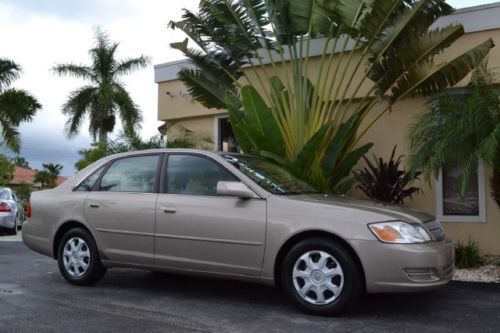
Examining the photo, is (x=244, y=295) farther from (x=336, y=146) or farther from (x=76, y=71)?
(x=76, y=71)

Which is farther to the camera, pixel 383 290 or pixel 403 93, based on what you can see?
pixel 403 93

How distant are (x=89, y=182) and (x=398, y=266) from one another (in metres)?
3.65

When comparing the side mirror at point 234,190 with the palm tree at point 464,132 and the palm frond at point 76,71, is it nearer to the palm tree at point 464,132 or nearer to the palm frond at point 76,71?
the palm tree at point 464,132

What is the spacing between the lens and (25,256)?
9375 mm

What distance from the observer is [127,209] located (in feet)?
19.5

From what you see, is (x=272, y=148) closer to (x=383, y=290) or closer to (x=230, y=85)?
(x=230, y=85)

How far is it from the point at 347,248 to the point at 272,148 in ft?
13.0

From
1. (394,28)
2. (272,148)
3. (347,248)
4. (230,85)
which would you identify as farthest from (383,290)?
(230,85)

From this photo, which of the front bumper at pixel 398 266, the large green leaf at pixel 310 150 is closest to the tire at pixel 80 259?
the front bumper at pixel 398 266

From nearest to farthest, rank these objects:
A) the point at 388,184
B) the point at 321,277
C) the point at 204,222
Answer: the point at 321,277, the point at 204,222, the point at 388,184

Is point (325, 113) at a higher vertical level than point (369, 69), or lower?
lower

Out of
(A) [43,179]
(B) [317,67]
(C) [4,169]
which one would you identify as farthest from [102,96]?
(A) [43,179]

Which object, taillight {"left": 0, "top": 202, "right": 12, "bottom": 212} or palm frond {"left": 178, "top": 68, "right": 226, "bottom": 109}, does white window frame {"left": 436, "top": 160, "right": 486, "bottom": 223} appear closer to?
palm frond {"left": 178, "top": 68, "right": 226, "bottom": 109}

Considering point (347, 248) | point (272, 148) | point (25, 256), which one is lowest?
point (25, 256)
